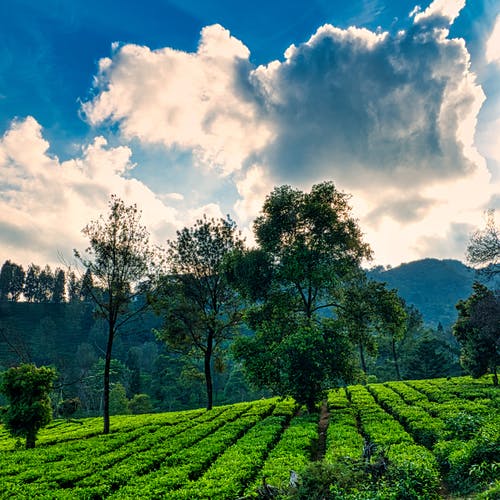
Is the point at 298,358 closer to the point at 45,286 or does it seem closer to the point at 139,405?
the point at 139,405

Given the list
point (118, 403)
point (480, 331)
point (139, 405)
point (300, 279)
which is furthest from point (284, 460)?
point (139, 405)

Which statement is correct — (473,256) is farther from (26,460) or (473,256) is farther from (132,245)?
(26,460)

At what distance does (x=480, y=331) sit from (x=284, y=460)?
33554 millimetres

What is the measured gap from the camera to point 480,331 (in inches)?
1492

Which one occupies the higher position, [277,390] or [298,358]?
[298,358]

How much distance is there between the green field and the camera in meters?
9.84

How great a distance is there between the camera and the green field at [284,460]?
9836mm

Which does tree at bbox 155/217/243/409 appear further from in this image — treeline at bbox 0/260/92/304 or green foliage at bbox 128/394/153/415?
treeline at bbox 0/260/92/304

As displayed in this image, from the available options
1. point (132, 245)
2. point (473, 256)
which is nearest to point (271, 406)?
point (132, 245)

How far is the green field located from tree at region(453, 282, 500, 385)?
12.2m

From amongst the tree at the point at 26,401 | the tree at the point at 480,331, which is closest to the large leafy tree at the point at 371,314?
the tree at the point at 480,331

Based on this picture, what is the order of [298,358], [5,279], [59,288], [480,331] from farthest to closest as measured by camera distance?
[59,288] < [5,279] < [480,331] < [298,358]

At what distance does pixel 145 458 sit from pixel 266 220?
20551 mm

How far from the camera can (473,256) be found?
39312 mm
